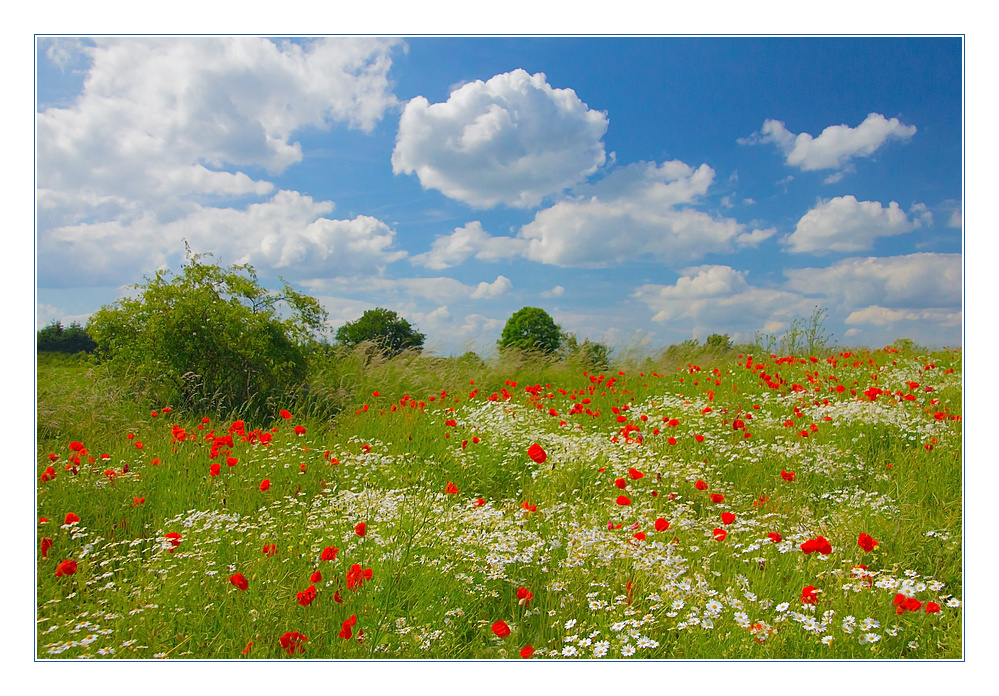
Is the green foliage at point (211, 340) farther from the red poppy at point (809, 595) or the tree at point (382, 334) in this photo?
the red poppy at point (809, 595)

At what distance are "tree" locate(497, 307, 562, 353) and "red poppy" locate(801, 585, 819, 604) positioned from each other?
3128 mm

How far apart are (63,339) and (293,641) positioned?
2.03 metres

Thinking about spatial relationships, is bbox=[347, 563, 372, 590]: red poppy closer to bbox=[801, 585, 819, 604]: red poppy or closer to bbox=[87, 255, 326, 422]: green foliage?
bbox=[801, 585, 819, 604]: red poppy

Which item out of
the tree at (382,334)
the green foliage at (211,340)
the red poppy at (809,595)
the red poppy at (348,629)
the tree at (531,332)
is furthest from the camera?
the tree at (531,332)

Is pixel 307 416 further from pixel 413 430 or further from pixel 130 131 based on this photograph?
pixel 130 131

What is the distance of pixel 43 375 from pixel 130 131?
1.22 meters

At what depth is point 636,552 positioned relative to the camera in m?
2.20

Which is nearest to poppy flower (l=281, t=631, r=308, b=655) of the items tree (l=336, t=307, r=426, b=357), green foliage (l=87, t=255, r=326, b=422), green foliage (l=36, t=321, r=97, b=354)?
green foliage (l=36, t=321, r=97, b=354)

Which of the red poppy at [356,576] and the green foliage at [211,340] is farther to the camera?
the green foliage at [211,340]

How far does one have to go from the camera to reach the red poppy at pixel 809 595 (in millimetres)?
1900

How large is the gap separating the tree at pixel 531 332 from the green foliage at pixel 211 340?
175 centimetres

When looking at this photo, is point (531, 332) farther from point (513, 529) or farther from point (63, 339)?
point (63, 339)

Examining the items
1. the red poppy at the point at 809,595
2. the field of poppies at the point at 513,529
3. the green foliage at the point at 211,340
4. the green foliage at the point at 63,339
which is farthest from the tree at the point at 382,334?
the red poppy at the point at 809,595
